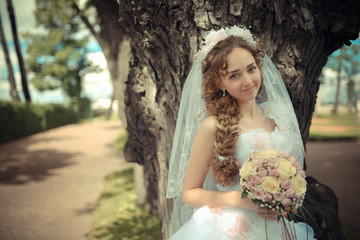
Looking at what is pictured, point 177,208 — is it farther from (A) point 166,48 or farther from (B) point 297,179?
(A) point 166,48

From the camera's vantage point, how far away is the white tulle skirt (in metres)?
1.80

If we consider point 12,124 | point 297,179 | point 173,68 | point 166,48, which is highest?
point 166,48

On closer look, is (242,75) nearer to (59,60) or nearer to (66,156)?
(66,156)

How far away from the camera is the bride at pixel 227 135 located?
6.02ft

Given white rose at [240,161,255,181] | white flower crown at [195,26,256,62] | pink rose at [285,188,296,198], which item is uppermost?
white flower crown at [195,26,256,62]

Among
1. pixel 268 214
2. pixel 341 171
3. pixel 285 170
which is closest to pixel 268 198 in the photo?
pixel 285 170

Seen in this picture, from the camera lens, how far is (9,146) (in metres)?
12.1

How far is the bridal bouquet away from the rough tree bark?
1169 millimetres

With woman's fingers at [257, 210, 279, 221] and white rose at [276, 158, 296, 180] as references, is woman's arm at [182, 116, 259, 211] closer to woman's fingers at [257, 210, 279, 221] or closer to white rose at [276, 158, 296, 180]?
woman's fingers at [257, 210, 279, 221]

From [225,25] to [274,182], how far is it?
141 cm

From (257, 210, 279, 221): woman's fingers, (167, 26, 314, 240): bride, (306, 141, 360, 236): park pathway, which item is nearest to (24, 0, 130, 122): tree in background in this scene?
(167, 26, 314, 240): bride

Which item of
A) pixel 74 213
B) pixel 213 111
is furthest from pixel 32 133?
pixel 213 111

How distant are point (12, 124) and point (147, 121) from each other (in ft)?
44.1

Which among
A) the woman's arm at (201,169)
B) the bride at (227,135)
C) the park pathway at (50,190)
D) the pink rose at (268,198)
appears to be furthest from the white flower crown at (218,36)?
the park pathway at (50,190)
